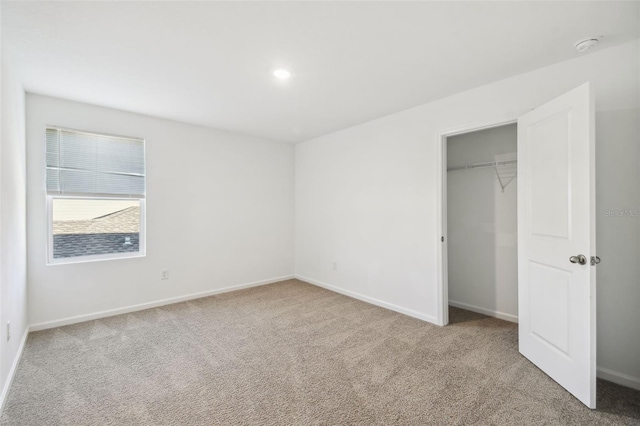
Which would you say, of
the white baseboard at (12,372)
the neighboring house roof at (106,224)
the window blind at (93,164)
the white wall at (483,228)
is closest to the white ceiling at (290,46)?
the window blind at (93,164)

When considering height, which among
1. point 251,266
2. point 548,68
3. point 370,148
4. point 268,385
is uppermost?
point 548,68

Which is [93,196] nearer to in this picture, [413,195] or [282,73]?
[282,73]

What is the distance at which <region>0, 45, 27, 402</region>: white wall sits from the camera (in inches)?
Result: 79.8

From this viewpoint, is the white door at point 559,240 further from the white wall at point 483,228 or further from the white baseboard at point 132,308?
the white baseboard at point 132,308

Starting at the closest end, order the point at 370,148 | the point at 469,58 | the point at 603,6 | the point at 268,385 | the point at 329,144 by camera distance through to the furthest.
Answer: the point at 603,6 < the point at 268,385 < the point at 469,58 < the point at 370,148 < the point at 329,144

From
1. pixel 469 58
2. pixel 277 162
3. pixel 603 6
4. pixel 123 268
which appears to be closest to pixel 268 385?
pixel 123 268

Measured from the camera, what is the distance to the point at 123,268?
357 cm

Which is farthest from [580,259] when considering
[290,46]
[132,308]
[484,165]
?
[132,308]

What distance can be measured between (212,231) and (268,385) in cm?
274

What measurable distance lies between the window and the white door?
4326 mm

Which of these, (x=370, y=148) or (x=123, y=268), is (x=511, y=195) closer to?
(x=370, y=148)

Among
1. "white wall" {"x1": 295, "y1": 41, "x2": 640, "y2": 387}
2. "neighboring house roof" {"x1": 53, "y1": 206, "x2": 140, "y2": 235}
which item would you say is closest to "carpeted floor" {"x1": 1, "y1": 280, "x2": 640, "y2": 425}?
"white wall" {"x1": 295, "y1": 41, "x2": 640, "y2": 387}

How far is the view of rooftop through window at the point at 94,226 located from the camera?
323 cm

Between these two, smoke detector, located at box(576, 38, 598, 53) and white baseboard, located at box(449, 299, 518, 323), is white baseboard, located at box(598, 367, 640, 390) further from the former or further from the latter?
smoke detector, located at box(576, 38, 598, 53)
